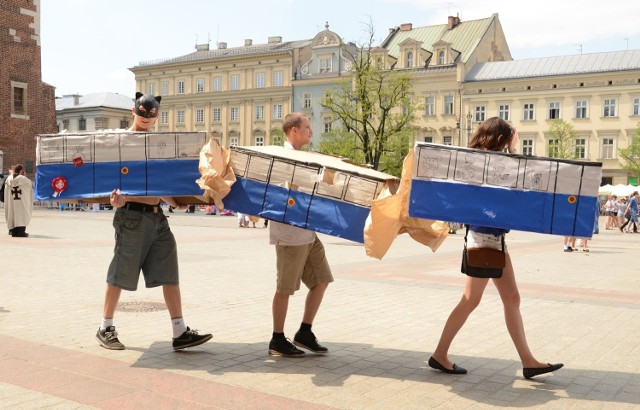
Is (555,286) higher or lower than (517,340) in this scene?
lower

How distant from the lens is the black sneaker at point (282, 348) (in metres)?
5.62

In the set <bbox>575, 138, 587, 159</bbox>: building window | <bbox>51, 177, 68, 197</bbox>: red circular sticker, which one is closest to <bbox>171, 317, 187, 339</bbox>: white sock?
<bbox>51, 177, 68, 197</bbox>: red circular sticker

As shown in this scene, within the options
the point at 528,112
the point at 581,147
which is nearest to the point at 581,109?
the point at 581,147

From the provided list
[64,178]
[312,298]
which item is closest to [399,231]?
[312,298]

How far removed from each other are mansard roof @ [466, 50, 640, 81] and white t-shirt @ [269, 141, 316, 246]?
5732 cm

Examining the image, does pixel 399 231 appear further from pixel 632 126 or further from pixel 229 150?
pixel 632 126

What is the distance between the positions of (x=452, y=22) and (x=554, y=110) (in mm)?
15124

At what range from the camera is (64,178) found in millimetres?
5562

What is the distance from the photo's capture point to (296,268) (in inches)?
217

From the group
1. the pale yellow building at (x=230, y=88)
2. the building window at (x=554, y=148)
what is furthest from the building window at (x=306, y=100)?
the building window at (x=554, y=148)

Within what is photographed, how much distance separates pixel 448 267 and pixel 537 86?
51058 millimetres

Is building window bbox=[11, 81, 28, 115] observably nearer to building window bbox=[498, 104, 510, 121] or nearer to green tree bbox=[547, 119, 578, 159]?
building window bbox=[498, 104, 510, 121]

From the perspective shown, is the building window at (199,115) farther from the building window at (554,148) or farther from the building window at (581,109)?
the building window at (581,109)

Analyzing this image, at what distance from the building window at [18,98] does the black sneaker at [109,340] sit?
40.6 m
